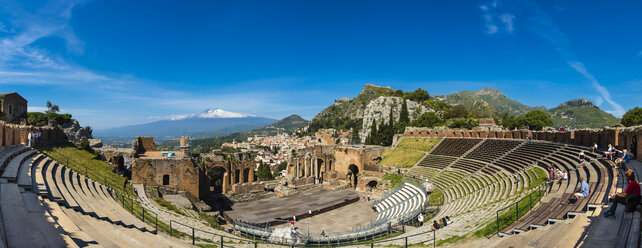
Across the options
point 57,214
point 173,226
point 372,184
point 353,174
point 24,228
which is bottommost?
point 372,184

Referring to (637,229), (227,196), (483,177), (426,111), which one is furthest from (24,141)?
(426,111)

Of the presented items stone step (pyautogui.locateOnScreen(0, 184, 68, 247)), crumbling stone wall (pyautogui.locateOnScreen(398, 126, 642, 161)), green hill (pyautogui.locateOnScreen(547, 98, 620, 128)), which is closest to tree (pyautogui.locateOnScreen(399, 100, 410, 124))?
crumbling stone wall (pyautogui.locateOnScreen(398, 126, 642, 161))

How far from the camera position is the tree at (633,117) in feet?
136

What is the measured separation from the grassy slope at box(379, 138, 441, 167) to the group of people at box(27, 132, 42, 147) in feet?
109

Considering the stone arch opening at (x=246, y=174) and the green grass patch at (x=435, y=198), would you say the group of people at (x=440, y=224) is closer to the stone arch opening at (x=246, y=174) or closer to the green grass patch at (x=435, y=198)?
the green grass patch at (x=435, y=198)

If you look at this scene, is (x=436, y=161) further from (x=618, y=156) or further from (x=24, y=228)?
(x=24, y=228)

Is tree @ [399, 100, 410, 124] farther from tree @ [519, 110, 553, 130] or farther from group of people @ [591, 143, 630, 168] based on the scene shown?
group of people @ [591, 143, 630, 168]

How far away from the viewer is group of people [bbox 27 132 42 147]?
59.3 feet

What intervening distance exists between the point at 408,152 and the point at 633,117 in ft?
110

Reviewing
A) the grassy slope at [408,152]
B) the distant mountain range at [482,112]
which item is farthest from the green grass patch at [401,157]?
the distant mountain range at [482,112]

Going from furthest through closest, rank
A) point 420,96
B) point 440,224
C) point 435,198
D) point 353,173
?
point 420,96, point 353,173, point 435,198, point 440,224

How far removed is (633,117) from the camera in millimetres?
42469

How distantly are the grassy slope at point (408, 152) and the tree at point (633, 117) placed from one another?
27.8 m

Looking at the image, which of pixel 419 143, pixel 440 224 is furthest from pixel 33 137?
pixel 419 143
